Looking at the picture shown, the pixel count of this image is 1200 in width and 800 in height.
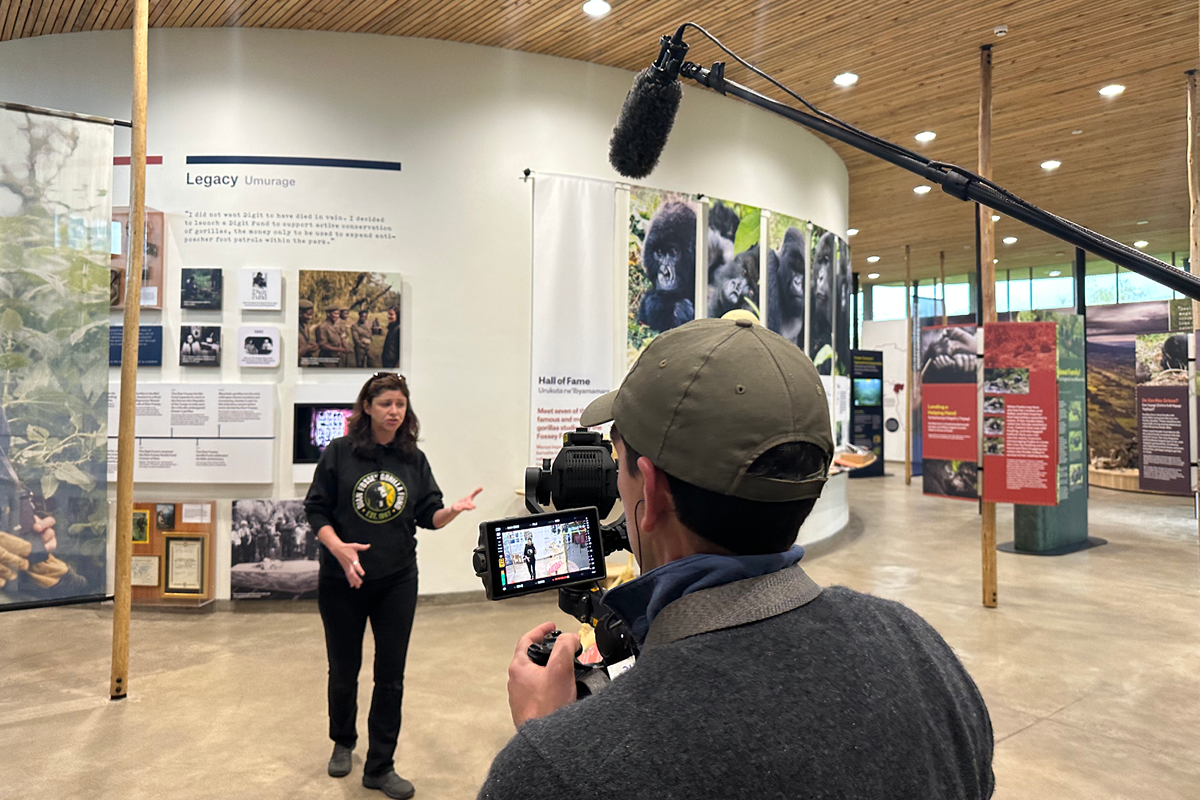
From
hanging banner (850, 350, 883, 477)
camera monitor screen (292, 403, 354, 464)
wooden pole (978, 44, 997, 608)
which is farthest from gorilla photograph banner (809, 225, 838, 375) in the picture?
Result: hanging banner (850, 350, 883, 477)

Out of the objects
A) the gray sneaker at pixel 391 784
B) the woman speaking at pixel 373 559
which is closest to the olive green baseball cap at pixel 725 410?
the woman speaking at pixel 373 559

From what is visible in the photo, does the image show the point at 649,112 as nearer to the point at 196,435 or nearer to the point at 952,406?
the point at 196,435

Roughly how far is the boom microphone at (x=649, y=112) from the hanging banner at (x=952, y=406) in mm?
5641

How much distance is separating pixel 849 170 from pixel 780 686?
30.0 feet

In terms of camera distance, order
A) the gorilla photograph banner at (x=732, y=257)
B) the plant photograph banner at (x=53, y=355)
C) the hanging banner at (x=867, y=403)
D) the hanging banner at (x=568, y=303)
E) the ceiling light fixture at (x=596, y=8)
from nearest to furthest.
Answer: the plant photograph banner at (x=53, y=355) → the ceiling light fixture at (x=596, y=8) → the hanging banner at (x=568, y=303) → the gorilla photograph banner at (x=732, y=257) → the hanging banner at (x=867, y=403)

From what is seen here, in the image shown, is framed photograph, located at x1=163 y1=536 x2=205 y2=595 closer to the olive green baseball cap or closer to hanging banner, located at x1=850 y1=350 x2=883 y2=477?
the olive green baseball cap

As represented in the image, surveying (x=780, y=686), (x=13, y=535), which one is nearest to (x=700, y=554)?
(x=780, y=686)

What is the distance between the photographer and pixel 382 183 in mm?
5461

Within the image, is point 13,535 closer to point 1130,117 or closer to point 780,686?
point 780,686

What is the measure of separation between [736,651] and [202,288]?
18.1ft

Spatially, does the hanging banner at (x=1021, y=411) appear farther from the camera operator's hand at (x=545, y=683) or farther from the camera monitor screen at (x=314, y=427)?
the camera operator's hand at (x=545, y=683)

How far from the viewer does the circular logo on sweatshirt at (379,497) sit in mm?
2879

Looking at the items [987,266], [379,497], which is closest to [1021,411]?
[987,266]

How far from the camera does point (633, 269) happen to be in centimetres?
605
